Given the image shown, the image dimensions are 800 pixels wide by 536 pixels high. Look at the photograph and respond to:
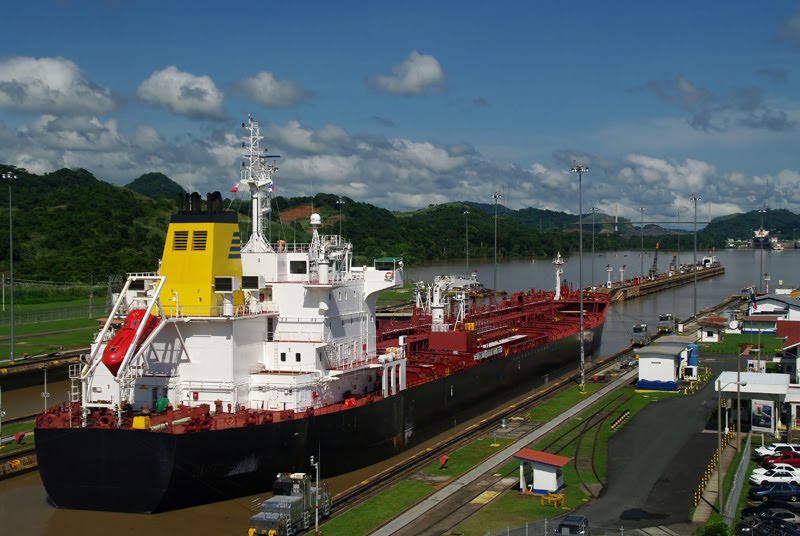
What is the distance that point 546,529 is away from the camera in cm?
1995

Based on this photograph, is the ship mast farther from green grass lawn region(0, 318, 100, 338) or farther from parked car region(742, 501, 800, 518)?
green grass lawn region(0, 318, 100, 338)

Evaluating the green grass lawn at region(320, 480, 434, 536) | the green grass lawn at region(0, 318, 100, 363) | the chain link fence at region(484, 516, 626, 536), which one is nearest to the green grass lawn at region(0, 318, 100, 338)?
the green grass lawn at region(0, 318, 100, 363)

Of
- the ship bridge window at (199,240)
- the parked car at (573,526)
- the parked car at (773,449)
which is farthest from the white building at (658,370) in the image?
the ship bridge window at (199,240)

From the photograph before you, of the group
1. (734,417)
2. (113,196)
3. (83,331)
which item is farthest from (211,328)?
(113,196)

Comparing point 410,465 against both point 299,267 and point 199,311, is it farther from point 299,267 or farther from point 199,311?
point 199,311

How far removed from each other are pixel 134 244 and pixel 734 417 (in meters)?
78.9

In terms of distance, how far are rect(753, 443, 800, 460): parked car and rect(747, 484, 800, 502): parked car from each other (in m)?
3.93

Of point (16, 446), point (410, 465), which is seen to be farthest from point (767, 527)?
point (16, 446)

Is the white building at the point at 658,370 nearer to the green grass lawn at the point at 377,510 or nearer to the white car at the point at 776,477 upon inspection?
the white car at the point at 776,477

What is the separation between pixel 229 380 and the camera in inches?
972

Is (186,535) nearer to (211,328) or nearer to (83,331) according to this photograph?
(211,328)

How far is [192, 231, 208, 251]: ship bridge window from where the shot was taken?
81.7 ft

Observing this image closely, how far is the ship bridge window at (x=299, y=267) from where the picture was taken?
27406 mm

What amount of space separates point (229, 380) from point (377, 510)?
6.22 meters
